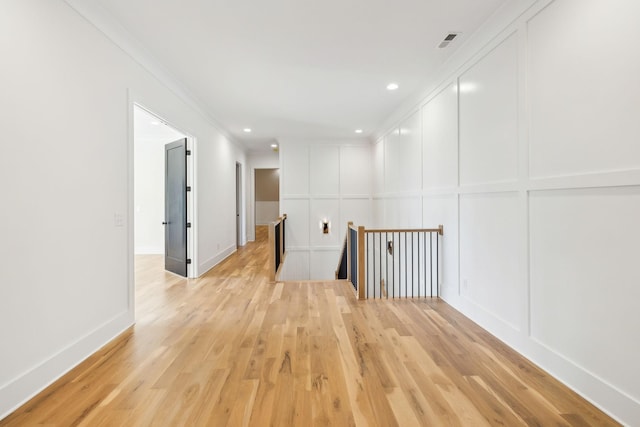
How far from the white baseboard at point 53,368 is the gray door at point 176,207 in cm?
218

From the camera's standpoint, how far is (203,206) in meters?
5.20

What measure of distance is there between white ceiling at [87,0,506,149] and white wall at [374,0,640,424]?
0.59 metres

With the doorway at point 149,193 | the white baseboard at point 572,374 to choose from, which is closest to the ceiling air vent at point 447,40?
the white baseboard at point 572,374

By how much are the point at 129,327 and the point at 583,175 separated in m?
3.83

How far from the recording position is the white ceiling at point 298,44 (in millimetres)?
2467

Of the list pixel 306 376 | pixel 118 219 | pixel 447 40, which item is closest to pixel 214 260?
pixel 118 219

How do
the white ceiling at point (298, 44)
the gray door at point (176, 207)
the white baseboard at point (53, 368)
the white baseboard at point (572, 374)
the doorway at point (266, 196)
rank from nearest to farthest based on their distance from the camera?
the white baseboard at point (572, 374)
the white baseboard at point (53, 368)
the white ceiling at point (298, 44)
the gray door at point (176, 207)
the doorway at point (266, 196)

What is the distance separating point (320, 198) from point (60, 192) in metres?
5.78

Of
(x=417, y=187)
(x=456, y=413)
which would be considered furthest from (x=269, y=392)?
(x=417, y=187)

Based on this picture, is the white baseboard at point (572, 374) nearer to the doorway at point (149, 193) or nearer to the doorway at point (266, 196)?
the doorway at point (149, 193)

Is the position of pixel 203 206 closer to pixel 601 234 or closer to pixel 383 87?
pixel 383 87

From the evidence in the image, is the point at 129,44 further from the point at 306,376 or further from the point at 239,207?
the point at 239,207

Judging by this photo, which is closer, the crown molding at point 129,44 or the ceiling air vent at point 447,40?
the crown molding at point 129,44

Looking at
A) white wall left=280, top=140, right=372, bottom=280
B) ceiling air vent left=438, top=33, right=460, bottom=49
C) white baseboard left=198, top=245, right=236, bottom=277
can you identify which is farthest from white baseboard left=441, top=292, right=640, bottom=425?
white wall left=280, top=140, right=372, bottom=280
